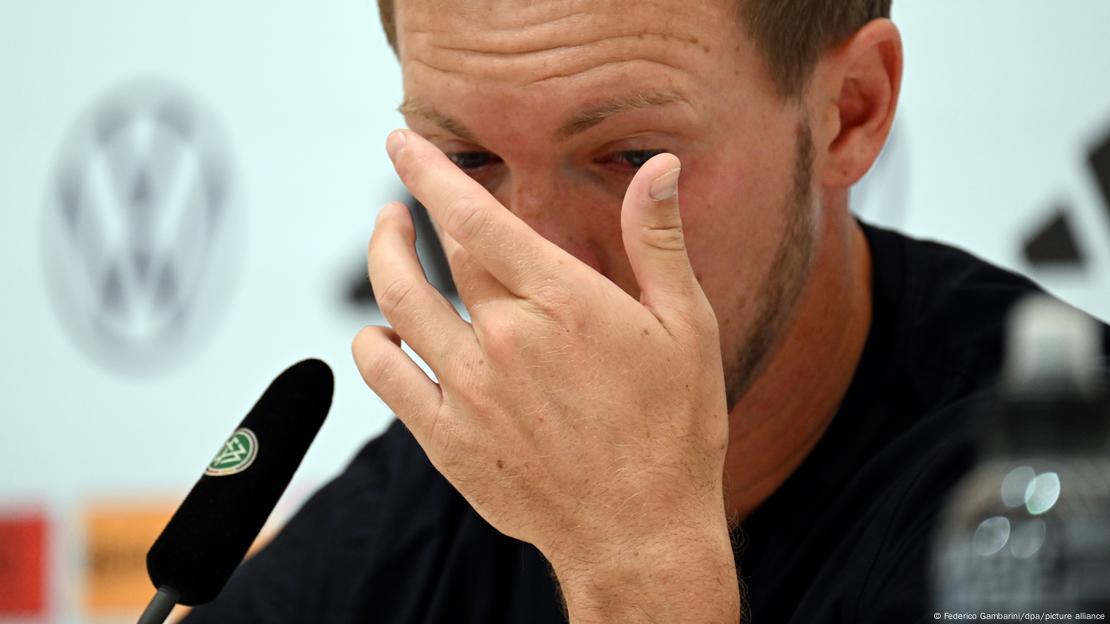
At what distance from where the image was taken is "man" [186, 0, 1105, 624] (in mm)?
979

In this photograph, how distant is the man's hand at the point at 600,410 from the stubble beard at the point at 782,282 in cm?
23

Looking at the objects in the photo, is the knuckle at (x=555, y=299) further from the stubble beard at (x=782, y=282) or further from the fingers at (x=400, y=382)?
the stubble beard at (x=782, y=282)

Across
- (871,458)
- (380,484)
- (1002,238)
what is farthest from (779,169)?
(1002,238)

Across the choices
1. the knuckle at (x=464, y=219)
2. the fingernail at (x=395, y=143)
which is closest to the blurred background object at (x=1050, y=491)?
the knuckle at (x=464, y=219)

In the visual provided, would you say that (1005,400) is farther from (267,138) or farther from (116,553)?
(116,553)

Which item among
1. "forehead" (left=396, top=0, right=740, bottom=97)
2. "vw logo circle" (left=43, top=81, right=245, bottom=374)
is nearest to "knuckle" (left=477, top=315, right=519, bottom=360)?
"forehead" (left=396, top=0, right=740, bottom=97)

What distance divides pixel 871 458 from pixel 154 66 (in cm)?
186

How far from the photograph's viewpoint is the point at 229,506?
107 centimetres

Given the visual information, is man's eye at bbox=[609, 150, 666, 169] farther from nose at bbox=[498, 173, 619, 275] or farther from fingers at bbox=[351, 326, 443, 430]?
fingers at bbox=[351, 326, 443, 430]

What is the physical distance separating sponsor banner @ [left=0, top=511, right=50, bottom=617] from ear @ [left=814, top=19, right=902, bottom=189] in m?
1.96

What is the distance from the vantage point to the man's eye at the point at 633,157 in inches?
43.3

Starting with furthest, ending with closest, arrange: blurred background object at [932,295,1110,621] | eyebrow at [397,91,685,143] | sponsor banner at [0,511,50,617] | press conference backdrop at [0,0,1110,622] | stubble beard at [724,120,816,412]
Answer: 1. sponsor banner at [0,511,50,617]
2. press conference backdrop at [0,0,1110,622]
3. stubble beard at [724,120,816,412]
4. eyebrow at [397,91,685,143]
5. blurred background object at [932,295,1110,621]

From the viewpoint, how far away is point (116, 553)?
99.7 inches

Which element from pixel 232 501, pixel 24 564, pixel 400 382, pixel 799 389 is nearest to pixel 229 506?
pixel 232 501
